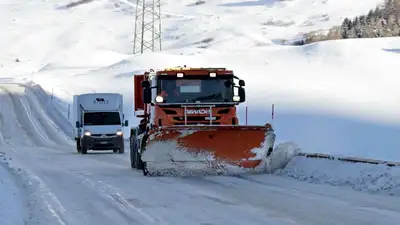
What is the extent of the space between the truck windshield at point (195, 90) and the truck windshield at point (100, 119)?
46.7 feet

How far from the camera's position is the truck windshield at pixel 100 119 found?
32531mm

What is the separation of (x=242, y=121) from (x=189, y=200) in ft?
97.7

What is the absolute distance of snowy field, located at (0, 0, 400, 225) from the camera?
12078mm

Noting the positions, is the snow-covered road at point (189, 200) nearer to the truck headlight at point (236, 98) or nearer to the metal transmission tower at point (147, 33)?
the truck headlight at point (236, 98)

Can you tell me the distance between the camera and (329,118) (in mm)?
37500

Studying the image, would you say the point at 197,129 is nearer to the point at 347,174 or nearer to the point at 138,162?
the point at 138,162

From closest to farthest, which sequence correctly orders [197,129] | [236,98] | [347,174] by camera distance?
[347,174] < [197,129] < [236,98]

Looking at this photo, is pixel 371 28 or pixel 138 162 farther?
pixel 371 28

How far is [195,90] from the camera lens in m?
18.7

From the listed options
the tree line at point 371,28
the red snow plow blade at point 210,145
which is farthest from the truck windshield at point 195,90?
the tree line at point 371,28

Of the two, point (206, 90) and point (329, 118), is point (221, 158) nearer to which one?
point (206, 90)

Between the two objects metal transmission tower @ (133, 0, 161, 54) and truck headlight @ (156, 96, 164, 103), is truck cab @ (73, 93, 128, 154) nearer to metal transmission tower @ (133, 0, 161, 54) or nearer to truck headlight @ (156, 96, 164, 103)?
truck headlight @ (156, 96, 164, 103)

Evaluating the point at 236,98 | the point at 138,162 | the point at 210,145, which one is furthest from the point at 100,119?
the point at 210,145

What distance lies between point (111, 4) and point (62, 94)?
4170 inches
